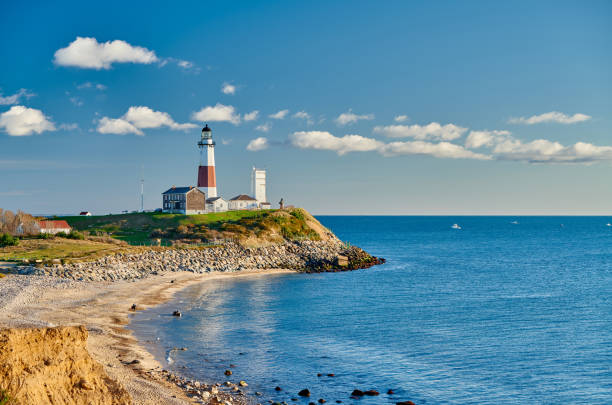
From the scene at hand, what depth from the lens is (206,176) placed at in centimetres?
11219

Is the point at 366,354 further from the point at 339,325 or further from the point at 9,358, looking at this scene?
the point at 9,358

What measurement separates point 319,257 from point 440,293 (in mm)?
30241

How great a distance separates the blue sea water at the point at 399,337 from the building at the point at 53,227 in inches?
1564

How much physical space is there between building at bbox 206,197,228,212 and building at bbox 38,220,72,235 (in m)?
30.0

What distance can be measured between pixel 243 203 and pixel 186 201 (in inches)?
663

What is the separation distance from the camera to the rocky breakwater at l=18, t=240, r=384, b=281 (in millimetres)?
55688

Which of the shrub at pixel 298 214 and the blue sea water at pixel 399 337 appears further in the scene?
the shrub at pixel 298 214

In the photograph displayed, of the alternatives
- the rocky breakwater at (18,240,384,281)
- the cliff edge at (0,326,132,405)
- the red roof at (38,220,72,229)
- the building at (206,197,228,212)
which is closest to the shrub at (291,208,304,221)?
the rocky breakwater at (18,240,384,281)

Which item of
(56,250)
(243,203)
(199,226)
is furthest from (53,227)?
(243,203)

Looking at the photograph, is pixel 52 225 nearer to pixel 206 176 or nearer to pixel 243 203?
pixel 206 176

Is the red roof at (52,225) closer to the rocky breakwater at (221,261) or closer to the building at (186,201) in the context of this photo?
the building at (186,201)

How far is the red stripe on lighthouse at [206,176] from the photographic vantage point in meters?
112

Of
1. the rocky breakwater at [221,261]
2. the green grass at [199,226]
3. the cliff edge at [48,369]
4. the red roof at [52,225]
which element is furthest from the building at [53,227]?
the cliff edge at [48,369]

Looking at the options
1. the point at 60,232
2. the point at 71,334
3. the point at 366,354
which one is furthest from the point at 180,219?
the point at 71,334
